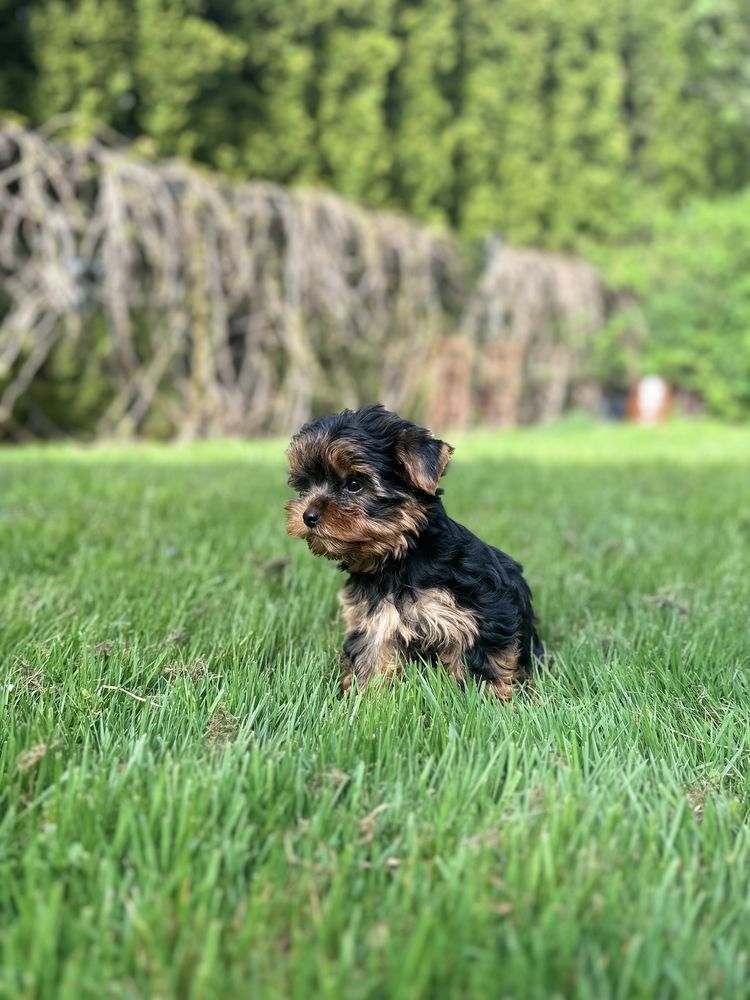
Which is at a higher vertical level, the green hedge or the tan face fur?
the green hedge

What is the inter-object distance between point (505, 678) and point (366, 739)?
774mm

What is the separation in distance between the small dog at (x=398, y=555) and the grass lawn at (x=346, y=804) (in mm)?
182

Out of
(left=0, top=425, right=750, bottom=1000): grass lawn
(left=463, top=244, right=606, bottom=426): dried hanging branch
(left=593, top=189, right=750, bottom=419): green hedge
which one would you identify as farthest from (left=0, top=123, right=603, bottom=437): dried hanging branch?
(left=0, top=425, right=750, bottom=1000): grass lawn

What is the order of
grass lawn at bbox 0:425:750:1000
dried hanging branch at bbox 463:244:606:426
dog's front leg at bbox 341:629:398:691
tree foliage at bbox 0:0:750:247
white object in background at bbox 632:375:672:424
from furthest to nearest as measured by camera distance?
white object in background at bbox 632:375:672:424 → dried hanging branch at bbox 463:244:606:426 → tree foliage at bbox 0:0:750:247 → dog's front leg at bbox 341:629:398:691 → grass lawn at bbox 0:425:750:1000

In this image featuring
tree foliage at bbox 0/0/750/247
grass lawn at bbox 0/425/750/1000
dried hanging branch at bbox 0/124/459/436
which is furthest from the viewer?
tree foliage at bbox 0/0/750/247

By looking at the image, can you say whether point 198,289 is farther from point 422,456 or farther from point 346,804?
point 346,804

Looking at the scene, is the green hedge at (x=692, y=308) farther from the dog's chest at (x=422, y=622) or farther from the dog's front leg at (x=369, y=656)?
the dog's front leg at (x=369, y=656)

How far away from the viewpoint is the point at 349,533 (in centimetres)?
255

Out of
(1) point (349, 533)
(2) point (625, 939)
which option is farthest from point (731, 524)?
(2) point (625, 939)

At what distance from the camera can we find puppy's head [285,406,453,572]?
257cm

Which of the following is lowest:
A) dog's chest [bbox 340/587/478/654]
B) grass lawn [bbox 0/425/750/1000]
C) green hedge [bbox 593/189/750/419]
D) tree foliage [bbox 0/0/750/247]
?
grass lawn [bbox 0/425/750/1000]

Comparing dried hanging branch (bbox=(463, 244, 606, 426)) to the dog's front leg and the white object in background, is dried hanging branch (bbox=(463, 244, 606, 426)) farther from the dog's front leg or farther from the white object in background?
the dog's front leg

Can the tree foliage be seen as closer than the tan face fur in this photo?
No

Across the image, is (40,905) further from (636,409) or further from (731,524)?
(636,409)
